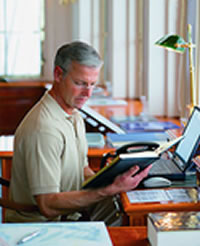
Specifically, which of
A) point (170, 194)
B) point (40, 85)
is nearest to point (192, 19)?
point (170, 194)

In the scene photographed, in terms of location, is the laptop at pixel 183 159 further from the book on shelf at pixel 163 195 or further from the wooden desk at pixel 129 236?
the wooden desk at pixel 129 236

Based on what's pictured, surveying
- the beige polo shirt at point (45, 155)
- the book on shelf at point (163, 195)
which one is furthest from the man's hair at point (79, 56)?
the book on shelf at point (163, 195)

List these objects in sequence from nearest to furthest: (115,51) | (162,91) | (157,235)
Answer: (157,235)
(162,91)
(115,51)

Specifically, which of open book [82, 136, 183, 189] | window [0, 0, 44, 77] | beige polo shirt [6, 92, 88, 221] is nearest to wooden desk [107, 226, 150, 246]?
open book [82, 136, 183, 189]

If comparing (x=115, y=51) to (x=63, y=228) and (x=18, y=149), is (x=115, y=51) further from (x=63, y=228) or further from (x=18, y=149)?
(x=63, y=228)

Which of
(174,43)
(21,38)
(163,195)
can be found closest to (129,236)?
(163,195)

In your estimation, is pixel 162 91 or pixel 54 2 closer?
pixel 162 91

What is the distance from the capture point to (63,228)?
6.06 ft

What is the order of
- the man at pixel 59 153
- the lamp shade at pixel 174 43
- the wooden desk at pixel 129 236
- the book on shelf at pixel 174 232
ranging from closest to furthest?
the book on shelf at pixel 174 232 < the wooden desk at pixel 129 236 < the man at pixel 59 153 < the lamp shade at pixel 174 43

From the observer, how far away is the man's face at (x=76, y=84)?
2482mm

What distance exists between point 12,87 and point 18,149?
517cm

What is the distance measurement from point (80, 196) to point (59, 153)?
0.23 metres

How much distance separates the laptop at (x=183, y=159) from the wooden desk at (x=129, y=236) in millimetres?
541

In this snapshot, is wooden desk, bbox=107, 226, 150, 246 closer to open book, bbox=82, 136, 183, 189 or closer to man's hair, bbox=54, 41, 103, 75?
open book, bbox=82, 136, 183, 189
